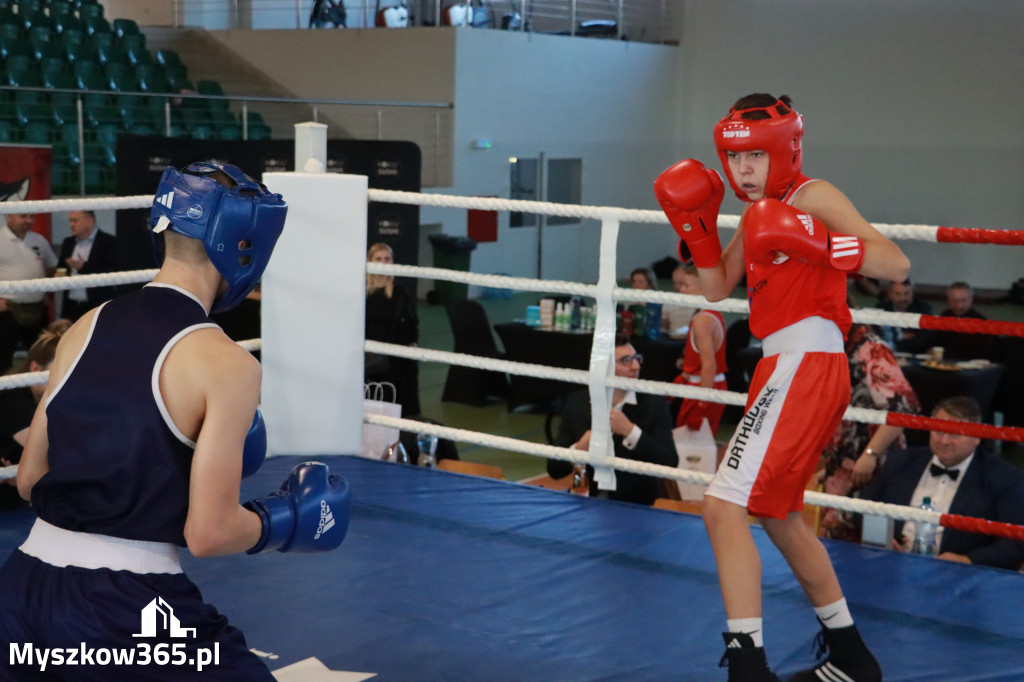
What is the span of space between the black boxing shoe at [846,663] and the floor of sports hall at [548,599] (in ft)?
0.19

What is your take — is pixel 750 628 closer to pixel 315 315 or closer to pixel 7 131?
pixel 315 315

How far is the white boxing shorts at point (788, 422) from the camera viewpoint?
201 centimetres

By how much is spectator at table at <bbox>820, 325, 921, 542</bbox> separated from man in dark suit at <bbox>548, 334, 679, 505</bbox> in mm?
641

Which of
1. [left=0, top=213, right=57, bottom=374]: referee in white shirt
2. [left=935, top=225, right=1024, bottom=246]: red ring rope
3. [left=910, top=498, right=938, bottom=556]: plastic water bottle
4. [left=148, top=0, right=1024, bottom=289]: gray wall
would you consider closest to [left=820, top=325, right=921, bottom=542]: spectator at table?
[left=910, top=498, right=938, bottom=556]: plastic water bottle

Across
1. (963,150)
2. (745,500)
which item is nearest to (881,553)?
(745,500)

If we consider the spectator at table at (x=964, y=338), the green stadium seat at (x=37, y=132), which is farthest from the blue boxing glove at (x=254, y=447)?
the green stadium seat at (x=37, y=132)

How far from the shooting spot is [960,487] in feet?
10.2

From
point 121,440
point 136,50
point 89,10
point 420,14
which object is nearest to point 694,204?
point 121,440

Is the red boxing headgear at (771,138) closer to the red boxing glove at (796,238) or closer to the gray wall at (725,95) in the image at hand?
the red boxing glove at (796,238)

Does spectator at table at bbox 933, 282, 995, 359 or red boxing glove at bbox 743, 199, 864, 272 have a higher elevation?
red boxing glove at bbox 743, 199, 864, 272

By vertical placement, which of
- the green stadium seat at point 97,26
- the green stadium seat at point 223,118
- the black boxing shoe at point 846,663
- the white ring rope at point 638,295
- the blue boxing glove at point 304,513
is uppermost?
the green stadium seat at point 97,26

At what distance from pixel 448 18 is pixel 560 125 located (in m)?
1.85

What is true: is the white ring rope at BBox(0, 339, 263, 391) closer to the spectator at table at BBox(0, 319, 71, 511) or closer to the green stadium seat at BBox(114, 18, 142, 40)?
the spectator at table at BBox(0, 319, 71, 511)

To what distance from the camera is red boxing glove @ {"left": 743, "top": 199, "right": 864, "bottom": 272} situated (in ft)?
6.29
